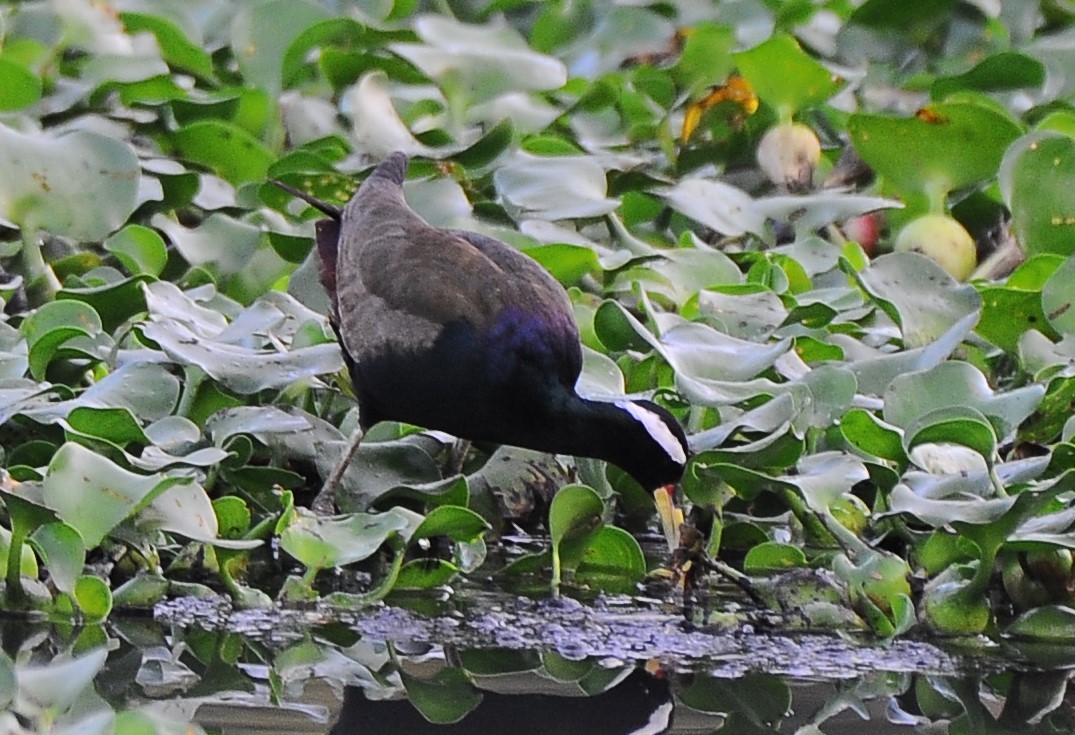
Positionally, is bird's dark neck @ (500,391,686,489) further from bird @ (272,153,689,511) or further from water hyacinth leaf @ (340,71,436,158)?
water hyacinth leaf @ (340,71,436,158)

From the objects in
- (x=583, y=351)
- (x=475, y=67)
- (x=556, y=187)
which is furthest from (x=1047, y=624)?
(x=475, y=67)

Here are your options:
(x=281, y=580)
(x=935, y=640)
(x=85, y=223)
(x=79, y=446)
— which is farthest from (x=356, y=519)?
(x=85, y=223)

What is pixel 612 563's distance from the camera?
3521mm

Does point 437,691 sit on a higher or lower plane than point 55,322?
higher

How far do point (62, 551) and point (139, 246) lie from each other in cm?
148

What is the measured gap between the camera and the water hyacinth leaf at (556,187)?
15.3ft

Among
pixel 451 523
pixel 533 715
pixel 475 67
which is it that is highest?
pixel 533 715

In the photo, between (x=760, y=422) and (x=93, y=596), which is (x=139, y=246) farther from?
(x=760, y=422)

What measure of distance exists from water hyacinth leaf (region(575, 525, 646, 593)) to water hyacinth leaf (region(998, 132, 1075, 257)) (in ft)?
4.67

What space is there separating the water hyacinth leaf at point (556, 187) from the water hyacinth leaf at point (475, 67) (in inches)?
22.2

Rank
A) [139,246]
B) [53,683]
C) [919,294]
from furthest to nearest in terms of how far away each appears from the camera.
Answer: [139,246], [919,294], [53,683]

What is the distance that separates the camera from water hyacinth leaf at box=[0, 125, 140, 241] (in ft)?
13.9

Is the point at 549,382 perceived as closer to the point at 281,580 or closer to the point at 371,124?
the point at 281,580

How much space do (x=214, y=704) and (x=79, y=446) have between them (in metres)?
0.56
